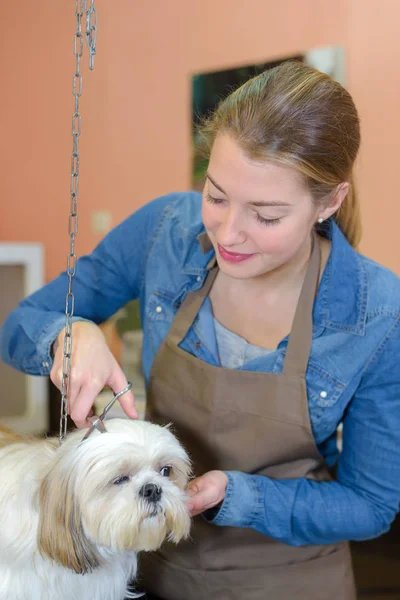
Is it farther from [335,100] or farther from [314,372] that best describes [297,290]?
[335,100]

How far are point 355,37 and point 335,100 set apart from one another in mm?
1712

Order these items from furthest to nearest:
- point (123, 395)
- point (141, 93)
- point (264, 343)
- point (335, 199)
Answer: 1. point (141, 93)
2. point (264, 343)
3. point (335, 199)
4. point (123, 395)

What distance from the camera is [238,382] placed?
1294 mm

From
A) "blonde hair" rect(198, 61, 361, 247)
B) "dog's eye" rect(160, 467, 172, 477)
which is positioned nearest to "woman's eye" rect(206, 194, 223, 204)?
"blonde hair" rect(198, 61, 361, 247)

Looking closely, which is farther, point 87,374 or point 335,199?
point 335,199

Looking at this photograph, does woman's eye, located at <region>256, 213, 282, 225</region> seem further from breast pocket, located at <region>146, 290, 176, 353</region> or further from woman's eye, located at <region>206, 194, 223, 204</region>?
breast pocket, located at <region>146, 290, 176, 353</region>

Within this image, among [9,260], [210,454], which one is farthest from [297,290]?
[9,260]

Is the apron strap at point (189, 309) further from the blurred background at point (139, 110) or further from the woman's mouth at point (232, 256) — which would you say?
the blurred background at point (139, 110)

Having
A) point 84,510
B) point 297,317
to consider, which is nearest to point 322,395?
point 297,317

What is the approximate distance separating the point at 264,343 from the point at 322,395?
16 cm

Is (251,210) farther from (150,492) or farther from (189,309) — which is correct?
(150,492)

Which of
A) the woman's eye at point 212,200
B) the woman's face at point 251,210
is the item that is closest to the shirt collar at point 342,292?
the woman's face at point 251,210

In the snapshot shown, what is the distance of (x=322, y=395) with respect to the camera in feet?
4.24

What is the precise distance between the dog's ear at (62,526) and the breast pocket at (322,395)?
1.65 ft
